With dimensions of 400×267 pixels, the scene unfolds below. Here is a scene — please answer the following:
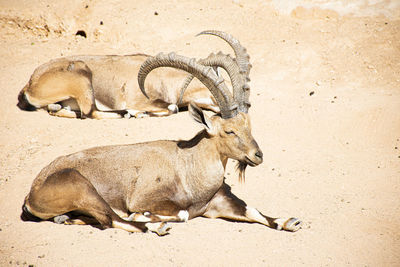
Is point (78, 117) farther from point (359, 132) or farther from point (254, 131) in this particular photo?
point (359, 132)

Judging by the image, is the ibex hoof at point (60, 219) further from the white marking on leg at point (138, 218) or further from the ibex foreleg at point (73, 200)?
the white marking on leg at point (138, 218)

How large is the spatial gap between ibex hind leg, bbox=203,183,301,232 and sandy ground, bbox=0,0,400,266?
14cm

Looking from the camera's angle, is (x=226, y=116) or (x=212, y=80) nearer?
(x=212, y=80)

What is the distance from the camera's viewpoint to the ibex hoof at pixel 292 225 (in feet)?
20.7

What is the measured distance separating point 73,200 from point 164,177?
1.32 meters

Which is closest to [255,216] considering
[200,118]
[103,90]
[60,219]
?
[200,118]

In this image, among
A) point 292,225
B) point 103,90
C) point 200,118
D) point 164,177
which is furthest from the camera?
point 103,90

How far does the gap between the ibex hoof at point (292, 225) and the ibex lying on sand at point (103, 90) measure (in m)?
4.08

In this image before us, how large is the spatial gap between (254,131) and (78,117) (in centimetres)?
386

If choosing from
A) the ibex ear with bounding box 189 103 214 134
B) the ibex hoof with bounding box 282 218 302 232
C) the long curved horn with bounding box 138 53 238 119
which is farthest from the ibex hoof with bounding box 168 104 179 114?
the ibex hoof with bounding box 282 218 302 232

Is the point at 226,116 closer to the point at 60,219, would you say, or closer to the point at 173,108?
the point at 60,219

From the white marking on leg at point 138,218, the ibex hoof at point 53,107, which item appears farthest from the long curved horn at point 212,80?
the ibex hoof at point 53,107

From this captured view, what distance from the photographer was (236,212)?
6613mm

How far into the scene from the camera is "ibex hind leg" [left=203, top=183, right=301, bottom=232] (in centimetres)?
640
